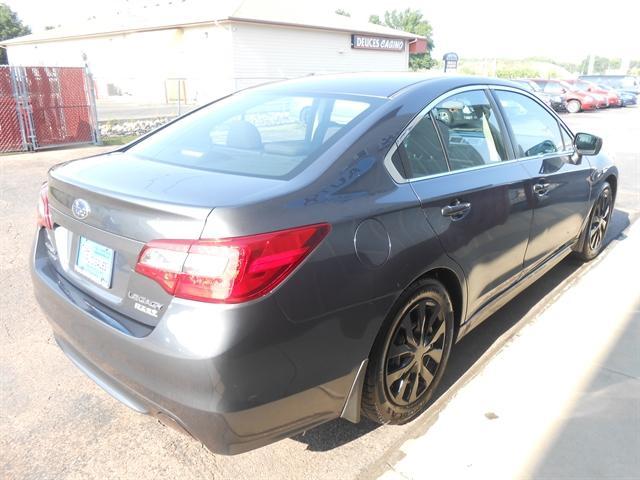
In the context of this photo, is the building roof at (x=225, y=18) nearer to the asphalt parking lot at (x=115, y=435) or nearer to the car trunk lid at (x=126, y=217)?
the asphalt parking lot at (x=115, y=435)

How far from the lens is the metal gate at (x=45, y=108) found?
36.3ft

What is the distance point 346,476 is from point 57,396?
1.64 metres

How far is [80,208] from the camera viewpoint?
2262 mm

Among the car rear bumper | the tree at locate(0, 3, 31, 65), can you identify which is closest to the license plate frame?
the car rear bumper

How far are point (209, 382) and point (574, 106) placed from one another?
92.1 ft

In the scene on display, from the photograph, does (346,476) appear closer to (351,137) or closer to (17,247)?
(351,137)

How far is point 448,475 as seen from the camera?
236 centimetres

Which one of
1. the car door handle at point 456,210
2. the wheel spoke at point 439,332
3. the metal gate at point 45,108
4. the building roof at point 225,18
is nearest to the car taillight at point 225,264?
the car door handle at point 456,210

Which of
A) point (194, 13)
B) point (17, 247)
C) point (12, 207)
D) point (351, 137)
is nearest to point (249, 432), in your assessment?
point (351, 137)

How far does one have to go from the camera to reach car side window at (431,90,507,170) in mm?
2867

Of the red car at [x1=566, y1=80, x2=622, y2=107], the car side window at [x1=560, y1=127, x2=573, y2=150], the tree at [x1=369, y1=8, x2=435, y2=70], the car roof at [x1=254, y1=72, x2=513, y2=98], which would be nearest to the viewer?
the car roof at [x1=254, y1=72, x2=513, y2=98]

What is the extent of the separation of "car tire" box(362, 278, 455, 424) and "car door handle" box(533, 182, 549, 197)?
3.85 ft

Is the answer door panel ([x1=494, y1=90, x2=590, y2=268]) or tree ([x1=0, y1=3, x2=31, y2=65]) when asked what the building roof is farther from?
tree ([x1=0, y1=3, x2=31, y2=65])

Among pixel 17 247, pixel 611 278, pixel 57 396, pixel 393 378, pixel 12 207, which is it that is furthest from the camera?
pixel 12 207
